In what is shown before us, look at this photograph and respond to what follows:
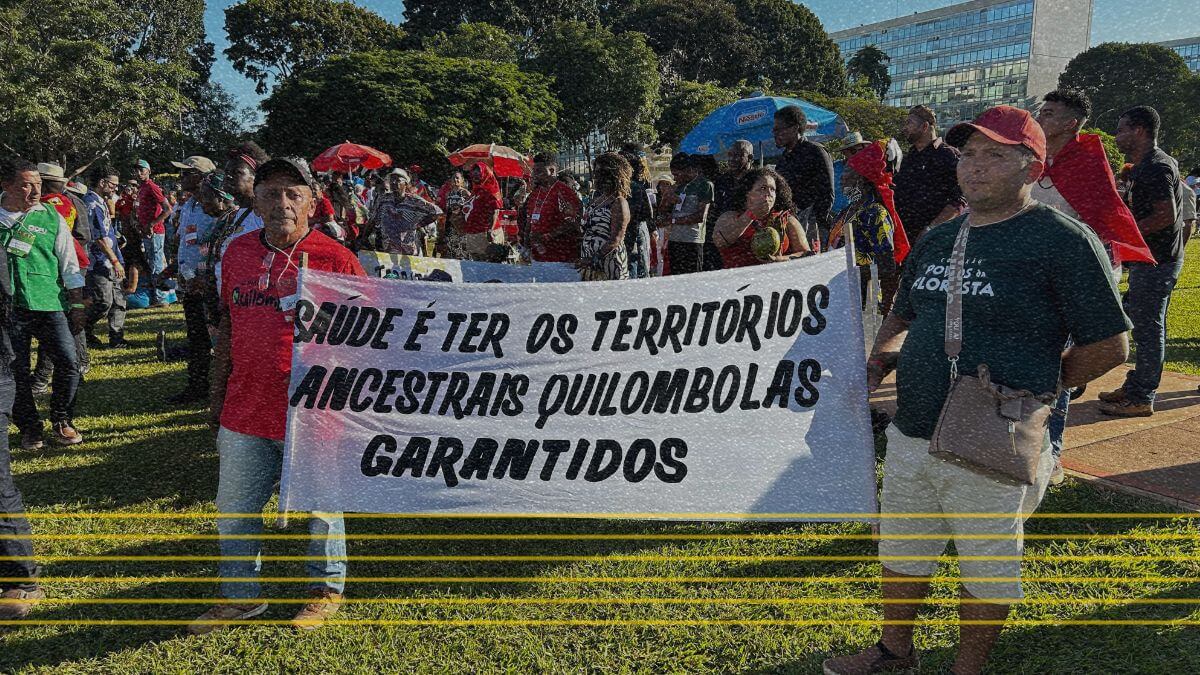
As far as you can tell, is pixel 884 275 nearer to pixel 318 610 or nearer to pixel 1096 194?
pixel 1096 194

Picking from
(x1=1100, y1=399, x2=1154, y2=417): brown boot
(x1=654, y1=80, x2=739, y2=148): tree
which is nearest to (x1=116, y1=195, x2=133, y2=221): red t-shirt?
(x1=1100, y1=399, x2=1154, y2=417): brown boot

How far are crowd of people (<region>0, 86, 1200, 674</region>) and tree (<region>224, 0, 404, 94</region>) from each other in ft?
204

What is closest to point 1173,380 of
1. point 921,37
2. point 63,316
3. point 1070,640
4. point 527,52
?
point 1070,640

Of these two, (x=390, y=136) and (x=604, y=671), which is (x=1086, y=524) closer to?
(x=604, y=671)

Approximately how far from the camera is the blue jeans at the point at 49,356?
5.42 metres

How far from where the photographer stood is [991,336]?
2.26 m

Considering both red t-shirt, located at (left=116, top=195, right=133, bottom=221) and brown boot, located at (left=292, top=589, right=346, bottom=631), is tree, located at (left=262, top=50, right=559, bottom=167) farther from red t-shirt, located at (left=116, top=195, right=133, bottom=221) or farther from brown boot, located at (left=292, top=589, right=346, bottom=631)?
brown boot, located at (left=292, top=589, right=346, bottom=631)

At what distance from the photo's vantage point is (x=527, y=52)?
211 ft

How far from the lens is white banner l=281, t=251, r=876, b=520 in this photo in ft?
9.96

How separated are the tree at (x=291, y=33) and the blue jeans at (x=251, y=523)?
216 ft

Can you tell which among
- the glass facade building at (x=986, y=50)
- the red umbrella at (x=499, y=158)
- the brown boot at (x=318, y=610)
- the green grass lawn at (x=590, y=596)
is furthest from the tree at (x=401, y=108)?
the glass facade building at (x=986, y=50)

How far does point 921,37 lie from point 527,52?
338 feet
